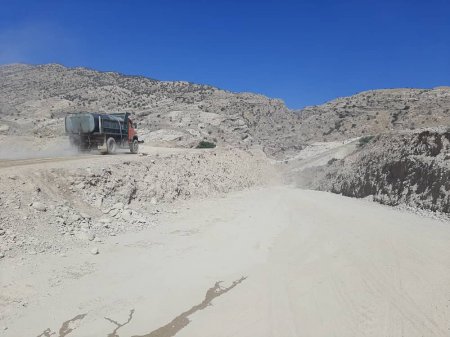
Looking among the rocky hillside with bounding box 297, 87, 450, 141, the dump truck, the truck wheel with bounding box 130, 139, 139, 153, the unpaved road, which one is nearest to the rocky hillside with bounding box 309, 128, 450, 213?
the unpaved road

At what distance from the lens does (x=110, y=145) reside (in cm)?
2159

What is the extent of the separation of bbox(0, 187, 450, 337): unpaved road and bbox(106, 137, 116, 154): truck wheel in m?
8.50

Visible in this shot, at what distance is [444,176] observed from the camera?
58.6 feet

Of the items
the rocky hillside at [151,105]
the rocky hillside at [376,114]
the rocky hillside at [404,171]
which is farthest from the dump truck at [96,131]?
the rocky hillside at [376,114]

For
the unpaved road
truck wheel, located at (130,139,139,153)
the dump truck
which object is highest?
the dump truck

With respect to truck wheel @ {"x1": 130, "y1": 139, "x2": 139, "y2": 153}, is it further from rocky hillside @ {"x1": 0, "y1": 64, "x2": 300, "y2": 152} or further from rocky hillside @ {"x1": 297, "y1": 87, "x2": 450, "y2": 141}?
rocky hillside @ {"x1": 297, "y1": 87, "x2": 450, "y2": 141}

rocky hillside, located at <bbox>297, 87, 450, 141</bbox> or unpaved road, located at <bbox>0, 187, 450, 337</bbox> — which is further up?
rocky hillside, located at <bbox>297, 87, 450, 141</bbox>

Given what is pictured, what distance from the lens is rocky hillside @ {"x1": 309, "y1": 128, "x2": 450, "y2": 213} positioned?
18359 millimetres

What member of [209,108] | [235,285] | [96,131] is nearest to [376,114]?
[209,108]

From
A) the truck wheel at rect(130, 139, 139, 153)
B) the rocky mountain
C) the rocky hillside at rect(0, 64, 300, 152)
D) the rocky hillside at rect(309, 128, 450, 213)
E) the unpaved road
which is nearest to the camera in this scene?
the unpaved road

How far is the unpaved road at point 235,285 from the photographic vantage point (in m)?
8.01

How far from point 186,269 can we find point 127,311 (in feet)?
7.88

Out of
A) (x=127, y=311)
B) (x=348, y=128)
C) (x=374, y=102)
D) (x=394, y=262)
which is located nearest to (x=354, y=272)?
(x=394, y=262)

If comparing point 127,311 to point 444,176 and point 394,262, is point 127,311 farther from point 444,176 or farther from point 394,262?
point 444,176
